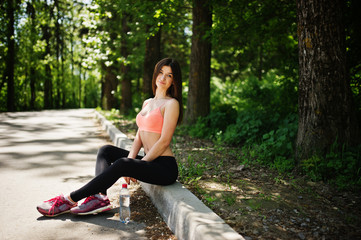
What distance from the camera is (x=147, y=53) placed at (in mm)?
13977

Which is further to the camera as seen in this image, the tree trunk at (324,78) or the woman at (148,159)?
the tree trunk at (324,78)

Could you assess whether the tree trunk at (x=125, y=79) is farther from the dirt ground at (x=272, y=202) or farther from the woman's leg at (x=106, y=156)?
the woman's leg at (x=106, y=156)

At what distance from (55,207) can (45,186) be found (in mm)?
1346

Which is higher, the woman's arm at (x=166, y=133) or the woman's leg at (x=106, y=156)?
the woman's arm at (x=166, y=133)

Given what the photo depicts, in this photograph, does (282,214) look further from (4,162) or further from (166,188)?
(4,162)

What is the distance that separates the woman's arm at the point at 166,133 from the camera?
12.0 feet

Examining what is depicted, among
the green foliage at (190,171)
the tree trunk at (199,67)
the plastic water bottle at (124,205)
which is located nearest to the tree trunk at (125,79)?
the tree trunk at (199,67)

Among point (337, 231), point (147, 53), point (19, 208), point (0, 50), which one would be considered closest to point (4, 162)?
point (19, 208)

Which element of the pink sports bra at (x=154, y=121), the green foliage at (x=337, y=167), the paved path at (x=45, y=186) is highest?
the pink sports bra at (x=154, y=121)

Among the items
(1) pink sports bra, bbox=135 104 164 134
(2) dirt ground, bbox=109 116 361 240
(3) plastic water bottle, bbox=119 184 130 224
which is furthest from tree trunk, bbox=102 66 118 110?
(3) plastic water bottle, bbox=119 184 130 224

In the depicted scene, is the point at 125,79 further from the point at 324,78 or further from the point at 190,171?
the point at 324,78

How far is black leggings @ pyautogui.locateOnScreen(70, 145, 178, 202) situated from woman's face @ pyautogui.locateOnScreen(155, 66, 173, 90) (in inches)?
38.8

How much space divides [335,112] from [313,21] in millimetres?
1464

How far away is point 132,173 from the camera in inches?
136
